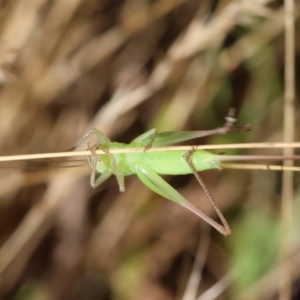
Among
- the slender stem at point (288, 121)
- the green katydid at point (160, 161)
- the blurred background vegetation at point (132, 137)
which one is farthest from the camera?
the blurred background vegetation at point (132, 137)

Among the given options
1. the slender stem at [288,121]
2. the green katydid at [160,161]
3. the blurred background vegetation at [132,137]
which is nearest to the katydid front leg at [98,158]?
the green katydid at [160,161]

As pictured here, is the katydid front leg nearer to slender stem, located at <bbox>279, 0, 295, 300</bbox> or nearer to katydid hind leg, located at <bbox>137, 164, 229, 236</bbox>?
katydid hind leg, located at <bbox>137, 164, 229, 236</bbox>

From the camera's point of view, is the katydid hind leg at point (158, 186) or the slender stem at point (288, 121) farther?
the slender stem at point (288, 121)

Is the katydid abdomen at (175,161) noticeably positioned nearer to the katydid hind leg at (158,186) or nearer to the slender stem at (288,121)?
the katydid hind leg at (158,186)

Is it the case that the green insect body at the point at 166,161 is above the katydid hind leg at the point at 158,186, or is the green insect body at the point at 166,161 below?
above

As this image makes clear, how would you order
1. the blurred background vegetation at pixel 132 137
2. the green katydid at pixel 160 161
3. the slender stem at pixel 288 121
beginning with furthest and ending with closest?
the blurred background vegetation at pixel 132 137 → the slender stem at pixel 288 121 → the green katydid at pixel 160 161

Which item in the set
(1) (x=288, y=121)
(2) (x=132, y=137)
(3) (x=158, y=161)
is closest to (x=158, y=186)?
(3) (x=158, y=161)

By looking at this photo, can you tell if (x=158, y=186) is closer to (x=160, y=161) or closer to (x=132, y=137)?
(x=160, y=161)
